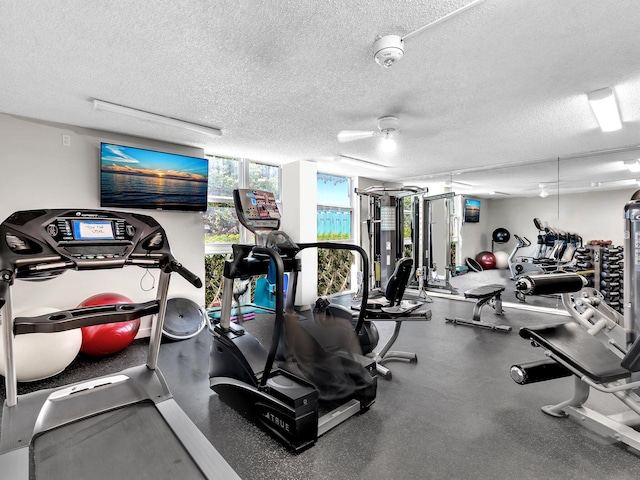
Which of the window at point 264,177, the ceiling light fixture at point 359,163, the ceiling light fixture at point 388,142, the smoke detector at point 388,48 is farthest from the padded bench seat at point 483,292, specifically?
the window at point 264,177

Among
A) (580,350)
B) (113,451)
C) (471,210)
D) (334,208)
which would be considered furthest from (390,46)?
(471,210)

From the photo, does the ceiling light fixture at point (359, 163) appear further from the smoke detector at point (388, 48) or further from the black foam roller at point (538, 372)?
the black foam roller at point (538, 372)

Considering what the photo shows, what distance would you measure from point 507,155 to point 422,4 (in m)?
4.36

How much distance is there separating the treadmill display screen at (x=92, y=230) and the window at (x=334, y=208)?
5.05 meters

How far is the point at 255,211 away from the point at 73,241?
213 centimetres

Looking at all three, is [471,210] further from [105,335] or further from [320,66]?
[105,335]

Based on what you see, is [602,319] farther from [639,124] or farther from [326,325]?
[639,124]

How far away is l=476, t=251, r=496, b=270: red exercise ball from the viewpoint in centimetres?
714

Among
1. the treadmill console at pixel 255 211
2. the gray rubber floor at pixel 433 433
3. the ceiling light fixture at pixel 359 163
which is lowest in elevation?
the gray rubber floor at pixel 433 433

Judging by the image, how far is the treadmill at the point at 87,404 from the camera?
1504 millimetres

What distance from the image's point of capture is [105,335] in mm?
3381

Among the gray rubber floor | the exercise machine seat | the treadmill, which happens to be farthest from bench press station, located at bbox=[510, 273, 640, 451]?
the treadmill

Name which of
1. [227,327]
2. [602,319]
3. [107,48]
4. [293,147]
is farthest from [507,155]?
[107,48]

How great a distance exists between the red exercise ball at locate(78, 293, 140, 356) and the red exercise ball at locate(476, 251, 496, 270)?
21.7ft
